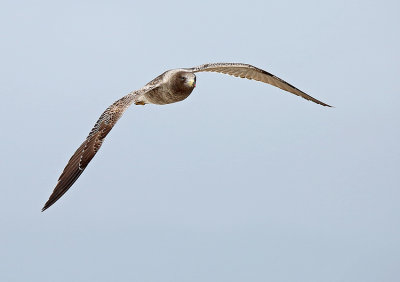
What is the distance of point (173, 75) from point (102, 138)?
340 cm

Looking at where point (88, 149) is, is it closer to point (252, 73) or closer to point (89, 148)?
point (89, 148)

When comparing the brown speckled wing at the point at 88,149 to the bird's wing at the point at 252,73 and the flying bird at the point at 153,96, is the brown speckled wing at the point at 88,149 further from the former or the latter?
the bird's wing at the point at 252,73

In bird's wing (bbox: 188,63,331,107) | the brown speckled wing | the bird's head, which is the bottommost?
the brown speckled wing

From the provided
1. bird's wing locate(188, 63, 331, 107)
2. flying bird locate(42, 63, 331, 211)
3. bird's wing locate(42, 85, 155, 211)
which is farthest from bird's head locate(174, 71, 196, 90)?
bird's wing locate(42, 85, 155, 211)

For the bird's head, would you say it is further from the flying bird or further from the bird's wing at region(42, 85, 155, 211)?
the bird's wing at region(42, 85, 155, 211)

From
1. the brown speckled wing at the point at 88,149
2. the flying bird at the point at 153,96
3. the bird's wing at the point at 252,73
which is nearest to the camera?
the brown speckled wing at the point at 88,149

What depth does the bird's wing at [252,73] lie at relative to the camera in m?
16.6

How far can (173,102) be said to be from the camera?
1627cm

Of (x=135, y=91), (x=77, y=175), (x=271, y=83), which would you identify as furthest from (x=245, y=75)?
(x=77, y=175)

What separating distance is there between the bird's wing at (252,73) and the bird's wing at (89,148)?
321 cm

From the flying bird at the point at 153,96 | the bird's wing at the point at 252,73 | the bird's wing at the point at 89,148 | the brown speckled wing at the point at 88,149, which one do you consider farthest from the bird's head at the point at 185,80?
the brown speckled wing at the point at 88,149

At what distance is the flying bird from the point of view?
1256 centimetres

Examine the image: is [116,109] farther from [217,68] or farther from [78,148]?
[217,68]

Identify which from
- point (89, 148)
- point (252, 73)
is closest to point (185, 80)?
point (252, 73)
